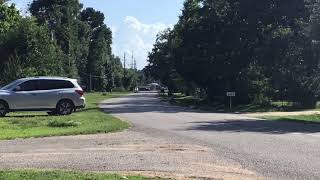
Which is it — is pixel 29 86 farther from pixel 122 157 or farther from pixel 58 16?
pixel 58 16

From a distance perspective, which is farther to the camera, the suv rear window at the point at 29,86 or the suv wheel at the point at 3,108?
the suv rear window at the point at 29,86

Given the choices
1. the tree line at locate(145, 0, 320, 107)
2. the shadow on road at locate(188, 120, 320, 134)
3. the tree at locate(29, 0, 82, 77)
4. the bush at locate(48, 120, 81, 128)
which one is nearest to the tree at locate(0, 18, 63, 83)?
the tree line at locate(145, 0, 320, 107)

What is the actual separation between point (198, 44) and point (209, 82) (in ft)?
13.2

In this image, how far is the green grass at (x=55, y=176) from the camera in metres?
9.92

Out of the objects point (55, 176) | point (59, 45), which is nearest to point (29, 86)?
point (55, 176)

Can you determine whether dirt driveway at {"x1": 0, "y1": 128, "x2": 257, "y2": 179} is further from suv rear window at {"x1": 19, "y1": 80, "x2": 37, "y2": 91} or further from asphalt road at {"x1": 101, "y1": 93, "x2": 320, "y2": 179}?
suv rear window at {"x1": 19, "y1": 80, "x2": 37, "y2": 91}

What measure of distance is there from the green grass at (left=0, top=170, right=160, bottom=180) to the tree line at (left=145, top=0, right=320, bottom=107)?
30.5 meters

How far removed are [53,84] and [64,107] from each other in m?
1.29

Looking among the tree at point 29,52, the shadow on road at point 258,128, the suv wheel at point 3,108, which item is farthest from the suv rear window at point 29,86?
the tree at point 29,52

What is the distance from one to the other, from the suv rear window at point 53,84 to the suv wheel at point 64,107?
752 millimetres

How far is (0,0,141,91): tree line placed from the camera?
5286cm

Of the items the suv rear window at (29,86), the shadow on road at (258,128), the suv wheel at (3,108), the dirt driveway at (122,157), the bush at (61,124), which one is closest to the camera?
the dirt driveway at (122,157)

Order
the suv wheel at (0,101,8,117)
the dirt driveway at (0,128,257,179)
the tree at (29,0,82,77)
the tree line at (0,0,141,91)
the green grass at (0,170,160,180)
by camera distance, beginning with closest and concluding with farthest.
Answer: the green grass at (0,170,160,180), the dirt driveway at (0,128,257,179), the suv wheel at (0,101,8,117), the tree line at (0,0,141,91), the tree at (29,0,82,77)

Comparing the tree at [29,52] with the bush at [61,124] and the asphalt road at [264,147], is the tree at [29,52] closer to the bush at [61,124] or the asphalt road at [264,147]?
the bush at [61,124]
